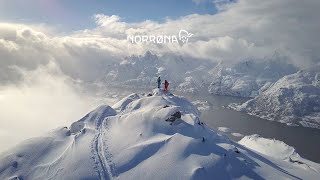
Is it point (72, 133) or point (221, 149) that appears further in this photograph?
point (72, 133)

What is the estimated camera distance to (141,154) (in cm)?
9112

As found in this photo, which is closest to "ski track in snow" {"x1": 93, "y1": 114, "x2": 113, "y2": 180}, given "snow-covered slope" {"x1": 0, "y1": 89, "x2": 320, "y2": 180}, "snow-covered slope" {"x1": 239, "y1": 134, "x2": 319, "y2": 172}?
"snow-covered slope" {"x1": 0, "y1": 89, "x2": 320, "y2": 180}

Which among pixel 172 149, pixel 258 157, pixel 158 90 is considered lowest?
pixel 258 157

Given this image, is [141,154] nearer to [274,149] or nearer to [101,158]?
[101,158]

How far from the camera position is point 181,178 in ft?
270

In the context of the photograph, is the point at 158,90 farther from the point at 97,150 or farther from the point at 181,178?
the point at 181,178

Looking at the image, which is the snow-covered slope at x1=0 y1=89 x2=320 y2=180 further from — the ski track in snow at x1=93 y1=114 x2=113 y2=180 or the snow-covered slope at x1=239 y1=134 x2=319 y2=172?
the snow-covered slope at x1=239 y1=134 x2=319 y2=172

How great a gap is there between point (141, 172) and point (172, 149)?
11722 millimetres

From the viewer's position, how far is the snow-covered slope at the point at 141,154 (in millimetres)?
85375

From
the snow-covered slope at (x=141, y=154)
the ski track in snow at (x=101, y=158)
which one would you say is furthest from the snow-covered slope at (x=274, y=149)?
the ski track in snow at (x=101, y=158)

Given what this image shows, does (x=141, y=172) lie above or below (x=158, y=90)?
below

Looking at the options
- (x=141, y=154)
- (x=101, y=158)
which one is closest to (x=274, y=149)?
(x=141, y=154)

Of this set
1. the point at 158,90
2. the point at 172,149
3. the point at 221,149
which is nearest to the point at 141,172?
the point at 172,149

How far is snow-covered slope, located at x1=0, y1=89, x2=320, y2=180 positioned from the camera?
85.4 metres
